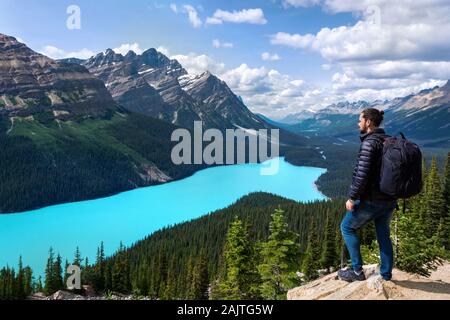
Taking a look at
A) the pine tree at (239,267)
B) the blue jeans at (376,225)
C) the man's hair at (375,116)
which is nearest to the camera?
the blue jeans at (376,225)

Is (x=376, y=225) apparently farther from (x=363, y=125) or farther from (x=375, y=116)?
(x=375, y=116)

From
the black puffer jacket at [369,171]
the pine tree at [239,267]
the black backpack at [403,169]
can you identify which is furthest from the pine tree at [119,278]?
the black backpack at [403,169]

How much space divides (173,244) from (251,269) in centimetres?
8621

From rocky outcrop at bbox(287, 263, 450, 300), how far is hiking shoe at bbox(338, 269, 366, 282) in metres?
0.13

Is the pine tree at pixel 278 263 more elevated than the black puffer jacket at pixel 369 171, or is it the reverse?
the black puffer jacket at pixel 369 171

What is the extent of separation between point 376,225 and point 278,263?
16253 millimetres

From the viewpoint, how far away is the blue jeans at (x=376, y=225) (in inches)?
469

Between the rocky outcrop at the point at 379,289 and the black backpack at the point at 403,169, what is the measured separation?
350 centimetres

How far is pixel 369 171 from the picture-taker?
11.4 m

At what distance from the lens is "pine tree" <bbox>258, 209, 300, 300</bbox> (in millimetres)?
27328

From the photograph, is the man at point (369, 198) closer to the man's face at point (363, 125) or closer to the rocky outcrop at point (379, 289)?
the man's face at point (363, 125)

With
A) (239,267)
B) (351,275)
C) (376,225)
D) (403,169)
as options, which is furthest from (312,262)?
(403,169)

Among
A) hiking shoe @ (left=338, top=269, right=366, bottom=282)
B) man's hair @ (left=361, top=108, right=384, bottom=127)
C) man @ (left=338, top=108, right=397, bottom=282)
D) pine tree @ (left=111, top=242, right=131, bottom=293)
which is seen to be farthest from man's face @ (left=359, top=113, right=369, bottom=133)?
pine tree @ (left=111, top=242, right=131, bottom=293)
